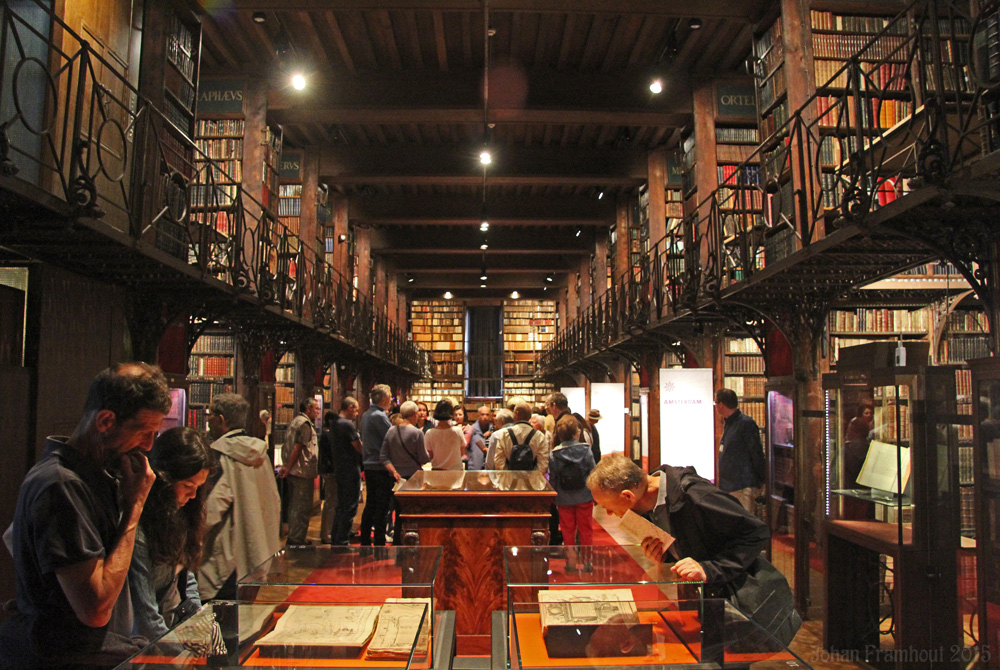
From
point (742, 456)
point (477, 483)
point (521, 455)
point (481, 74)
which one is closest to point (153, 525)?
point (477, 483)

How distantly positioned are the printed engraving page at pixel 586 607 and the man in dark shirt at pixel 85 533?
3.25 ft

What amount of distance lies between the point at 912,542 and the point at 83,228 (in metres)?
4.16

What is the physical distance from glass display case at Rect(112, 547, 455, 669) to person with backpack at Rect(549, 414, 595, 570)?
9.75 ft

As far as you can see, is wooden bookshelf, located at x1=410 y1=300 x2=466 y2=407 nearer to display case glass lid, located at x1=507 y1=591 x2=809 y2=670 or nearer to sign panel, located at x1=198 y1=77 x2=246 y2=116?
sign panel, located at x1=198 y1=77 x2=246 y2=116

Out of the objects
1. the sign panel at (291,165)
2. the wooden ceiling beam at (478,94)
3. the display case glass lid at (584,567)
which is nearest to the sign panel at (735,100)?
the wooden ceiling beam at (478,94)

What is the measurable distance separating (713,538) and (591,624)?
64 cm

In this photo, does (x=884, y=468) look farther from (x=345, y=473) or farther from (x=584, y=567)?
(x=345, y=473)

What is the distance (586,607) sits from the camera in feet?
5.61

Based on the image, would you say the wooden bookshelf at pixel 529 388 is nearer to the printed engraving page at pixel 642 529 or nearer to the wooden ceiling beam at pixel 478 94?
the wooden ceiling beam at pixel 478 94

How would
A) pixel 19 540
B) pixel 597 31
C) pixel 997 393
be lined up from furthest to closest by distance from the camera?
1. pixel 597 31
2. pixel 997 393
3. pixel 19 540

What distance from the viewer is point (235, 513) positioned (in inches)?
121

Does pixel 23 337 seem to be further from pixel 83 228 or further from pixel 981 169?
pixel 981 169

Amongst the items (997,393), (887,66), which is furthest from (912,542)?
(887,66)

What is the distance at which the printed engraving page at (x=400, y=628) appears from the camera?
153cm
